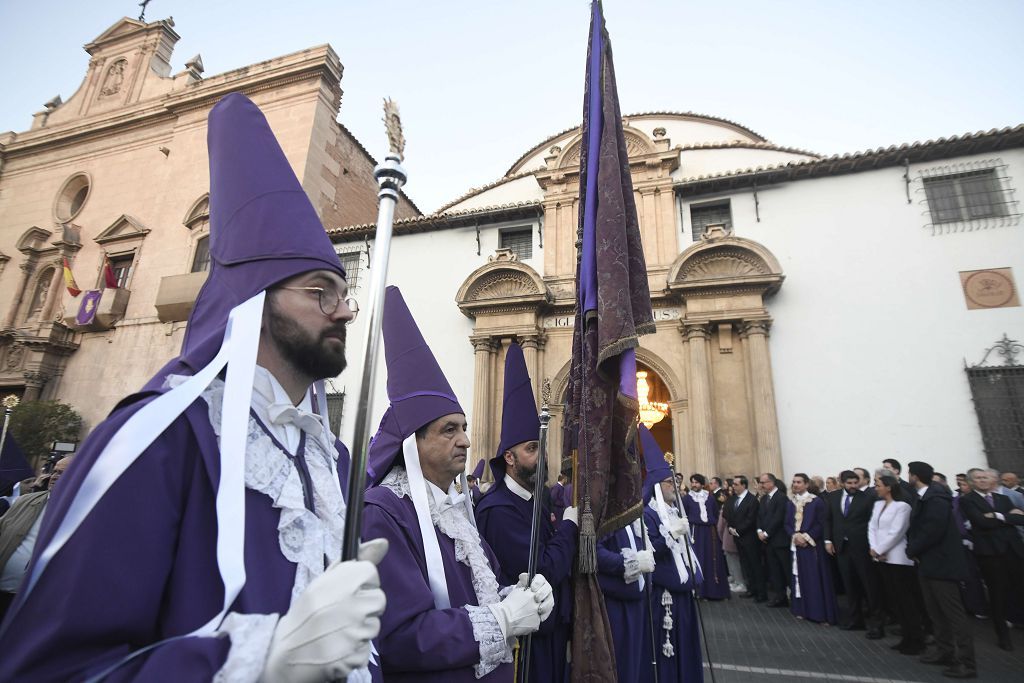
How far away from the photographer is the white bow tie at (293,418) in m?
1.47

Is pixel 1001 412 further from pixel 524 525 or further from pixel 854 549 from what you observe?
pixel 524 525

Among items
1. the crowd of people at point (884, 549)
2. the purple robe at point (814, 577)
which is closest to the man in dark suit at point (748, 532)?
the crowd of people at point (884, 549)

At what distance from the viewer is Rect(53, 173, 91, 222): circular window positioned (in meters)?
20.9

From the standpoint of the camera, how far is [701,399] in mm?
10906

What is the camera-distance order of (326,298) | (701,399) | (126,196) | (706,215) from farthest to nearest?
1. (126,196)
2. (706,215)
3. (701,399)
4. (326,298)

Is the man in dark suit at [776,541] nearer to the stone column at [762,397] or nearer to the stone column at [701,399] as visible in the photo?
the stone column at [762,397]

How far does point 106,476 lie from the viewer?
104 cm

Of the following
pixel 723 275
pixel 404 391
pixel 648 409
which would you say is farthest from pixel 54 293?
pixel 404 391

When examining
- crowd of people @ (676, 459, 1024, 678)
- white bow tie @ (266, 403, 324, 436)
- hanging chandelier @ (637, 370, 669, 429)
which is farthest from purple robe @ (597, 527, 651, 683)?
hanging chandelier @ (637, 370, 669, 429)

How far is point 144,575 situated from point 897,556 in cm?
806

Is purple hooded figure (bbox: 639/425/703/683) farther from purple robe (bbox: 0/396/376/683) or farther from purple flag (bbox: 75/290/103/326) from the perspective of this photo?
purple flag (bbox: 75/290/103/326)

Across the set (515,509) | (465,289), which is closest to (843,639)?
(515,509)

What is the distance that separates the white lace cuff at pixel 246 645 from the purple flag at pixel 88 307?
21.4 metres

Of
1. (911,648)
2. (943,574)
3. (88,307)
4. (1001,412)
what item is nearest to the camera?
(943,574)
